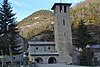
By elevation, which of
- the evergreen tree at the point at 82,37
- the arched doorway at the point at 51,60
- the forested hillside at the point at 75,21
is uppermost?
the forested hillside at the point at 75,21

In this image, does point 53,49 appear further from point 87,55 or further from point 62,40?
point 87,55

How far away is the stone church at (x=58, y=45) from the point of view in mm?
64562

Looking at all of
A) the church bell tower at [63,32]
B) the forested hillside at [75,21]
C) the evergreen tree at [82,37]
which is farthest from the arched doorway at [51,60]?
the forested hillside at [75,21]

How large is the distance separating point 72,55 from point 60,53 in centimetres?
324

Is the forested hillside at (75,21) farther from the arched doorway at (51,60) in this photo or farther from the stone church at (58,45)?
the arched doorway at (51,60)

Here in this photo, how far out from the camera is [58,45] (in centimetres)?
6500

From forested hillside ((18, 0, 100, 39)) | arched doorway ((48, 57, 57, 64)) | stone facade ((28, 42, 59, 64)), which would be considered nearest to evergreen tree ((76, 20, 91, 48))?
stone facade ((28, 42, 59, 64))

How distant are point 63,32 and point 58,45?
3.96 metres

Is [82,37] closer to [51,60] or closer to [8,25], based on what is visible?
[51,60]

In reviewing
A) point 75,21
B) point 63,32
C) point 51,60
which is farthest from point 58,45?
point 75,21

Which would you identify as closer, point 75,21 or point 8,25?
point 8,25

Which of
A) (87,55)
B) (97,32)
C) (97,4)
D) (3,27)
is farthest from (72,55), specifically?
(97,4)

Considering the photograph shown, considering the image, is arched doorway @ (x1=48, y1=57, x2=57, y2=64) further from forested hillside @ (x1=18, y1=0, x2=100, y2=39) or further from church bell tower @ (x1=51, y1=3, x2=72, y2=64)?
Result: forested hillside @ (x1=18, y1=0, x2=100, y2=39)

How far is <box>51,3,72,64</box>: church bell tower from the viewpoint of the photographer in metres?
64.6
